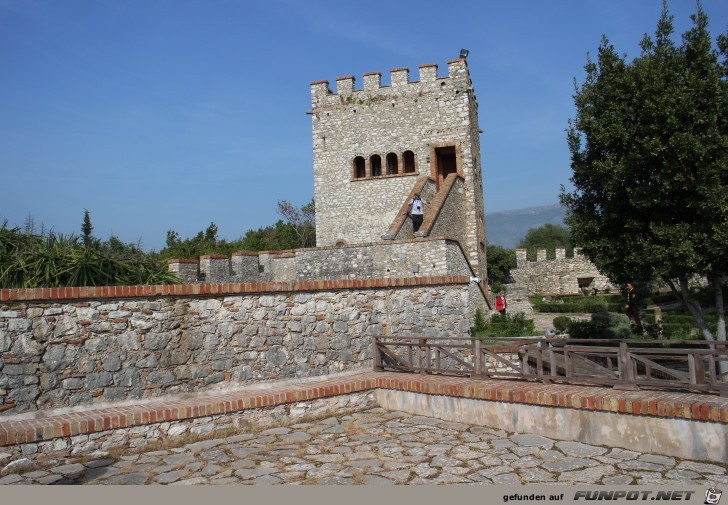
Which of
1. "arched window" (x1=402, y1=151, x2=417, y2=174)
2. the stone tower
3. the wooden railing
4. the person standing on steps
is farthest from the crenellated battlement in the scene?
the wooden railing

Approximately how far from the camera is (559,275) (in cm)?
3722

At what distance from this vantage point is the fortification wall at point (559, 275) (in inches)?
1437

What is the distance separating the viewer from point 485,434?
768 cm

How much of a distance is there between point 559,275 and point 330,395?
30778 mm

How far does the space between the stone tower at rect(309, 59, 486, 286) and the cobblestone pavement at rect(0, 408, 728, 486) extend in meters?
15.6

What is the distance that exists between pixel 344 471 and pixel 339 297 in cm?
398

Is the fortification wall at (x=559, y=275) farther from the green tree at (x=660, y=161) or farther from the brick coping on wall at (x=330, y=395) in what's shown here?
the brick coping on wall at (x=330, y=395)

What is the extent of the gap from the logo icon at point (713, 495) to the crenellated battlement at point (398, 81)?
19.7 metres

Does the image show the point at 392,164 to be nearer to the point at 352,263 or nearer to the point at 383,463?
the point at 352,263

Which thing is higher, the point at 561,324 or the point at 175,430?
the point at 175,430

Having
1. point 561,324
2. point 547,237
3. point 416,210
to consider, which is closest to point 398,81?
point 416,210

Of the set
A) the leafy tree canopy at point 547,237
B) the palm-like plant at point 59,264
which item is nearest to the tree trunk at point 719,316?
the palm-like plant at point 59,264

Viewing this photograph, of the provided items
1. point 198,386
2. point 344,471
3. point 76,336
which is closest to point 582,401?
point 344,471

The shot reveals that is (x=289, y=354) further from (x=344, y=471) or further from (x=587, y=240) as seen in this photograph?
(x=587, y=240)
